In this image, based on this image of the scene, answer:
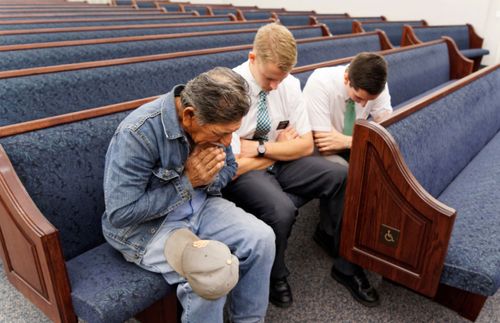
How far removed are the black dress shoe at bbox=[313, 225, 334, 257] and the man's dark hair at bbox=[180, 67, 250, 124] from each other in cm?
103

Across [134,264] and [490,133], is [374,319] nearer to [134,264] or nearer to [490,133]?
[134,264]

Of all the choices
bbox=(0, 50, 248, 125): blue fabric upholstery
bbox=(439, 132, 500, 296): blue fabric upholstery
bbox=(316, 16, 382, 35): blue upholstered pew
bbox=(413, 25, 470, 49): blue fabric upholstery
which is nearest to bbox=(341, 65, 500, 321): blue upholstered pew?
bbox=(439, 132, 500, 296): blue fabric upholstery

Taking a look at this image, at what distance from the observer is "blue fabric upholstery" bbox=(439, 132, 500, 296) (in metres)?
1.18

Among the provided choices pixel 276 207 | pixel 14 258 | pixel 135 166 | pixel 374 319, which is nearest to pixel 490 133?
pixel 374 319

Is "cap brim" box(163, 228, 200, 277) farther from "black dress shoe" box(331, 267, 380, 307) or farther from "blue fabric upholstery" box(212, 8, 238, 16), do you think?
"blue fabric upholstery" box(212, 8, 238, 16)

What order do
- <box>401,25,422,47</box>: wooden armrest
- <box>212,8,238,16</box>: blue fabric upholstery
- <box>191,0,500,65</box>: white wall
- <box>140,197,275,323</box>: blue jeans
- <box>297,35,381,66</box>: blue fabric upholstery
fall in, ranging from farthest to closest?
<box>212,8,238,16</box>: blue fabric upholstery, <box>191,0,500,65</box>: white wall, <box>401,25,422,47</box>: wooden armrest, <box>297,35,381,66</box>: blue fabric upholstery, <box>140,197,275,323</box>: blue jeans

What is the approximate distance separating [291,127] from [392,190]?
1.78ft

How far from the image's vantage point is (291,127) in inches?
66.1

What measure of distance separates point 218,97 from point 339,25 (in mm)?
4477

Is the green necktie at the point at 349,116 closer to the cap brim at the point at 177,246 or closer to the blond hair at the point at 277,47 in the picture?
the blond hair at the point at 277,47

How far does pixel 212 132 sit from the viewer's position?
1046mm

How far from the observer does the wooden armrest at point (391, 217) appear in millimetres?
1209

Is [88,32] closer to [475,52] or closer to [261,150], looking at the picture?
[261,150]

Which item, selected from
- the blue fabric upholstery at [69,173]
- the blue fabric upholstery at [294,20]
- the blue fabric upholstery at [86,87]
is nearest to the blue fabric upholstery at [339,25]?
the blue fabric upholstery at [294,20]
